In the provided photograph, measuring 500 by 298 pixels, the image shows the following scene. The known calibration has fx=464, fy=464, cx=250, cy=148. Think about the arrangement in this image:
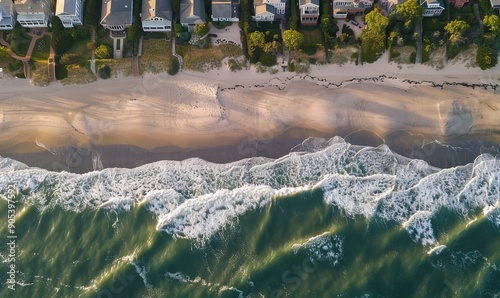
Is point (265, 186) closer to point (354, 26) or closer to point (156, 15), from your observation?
point (354, 26)

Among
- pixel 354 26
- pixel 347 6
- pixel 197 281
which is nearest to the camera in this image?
pixel 197 281

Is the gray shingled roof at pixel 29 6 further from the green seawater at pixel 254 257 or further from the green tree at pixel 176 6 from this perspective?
the green seawater at pixel 254 257

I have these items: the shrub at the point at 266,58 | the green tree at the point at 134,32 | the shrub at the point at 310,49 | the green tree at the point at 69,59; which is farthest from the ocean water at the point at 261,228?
the green tree at the point at 134,32

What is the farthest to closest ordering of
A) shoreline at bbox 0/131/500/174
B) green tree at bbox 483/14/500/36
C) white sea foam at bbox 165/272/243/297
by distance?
green tree at bbox 483/14/500/36 < shoreline at bbox 0/131/500/174 < white sea foam at bbox 165/272/243/297

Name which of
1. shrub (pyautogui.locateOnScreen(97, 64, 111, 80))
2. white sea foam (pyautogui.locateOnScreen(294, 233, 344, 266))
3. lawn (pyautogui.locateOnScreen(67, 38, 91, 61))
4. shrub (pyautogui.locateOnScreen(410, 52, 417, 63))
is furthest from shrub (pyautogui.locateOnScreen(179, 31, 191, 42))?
white sea foam (pyautogui.locateOnScreen(294, 233, 344, 266))

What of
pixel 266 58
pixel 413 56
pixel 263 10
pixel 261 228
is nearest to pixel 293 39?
pixel 266 58

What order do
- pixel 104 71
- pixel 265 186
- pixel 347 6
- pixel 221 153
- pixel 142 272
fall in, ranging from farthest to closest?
pixel 347 6 → pixel 104 71 → pixel 221 153 → pixel 265 186 → pixel 142 272

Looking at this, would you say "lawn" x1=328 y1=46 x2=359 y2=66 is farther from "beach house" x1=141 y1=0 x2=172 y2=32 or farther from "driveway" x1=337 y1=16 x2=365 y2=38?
"beach house" x1=141 y1=0 x2=172 y2=32
